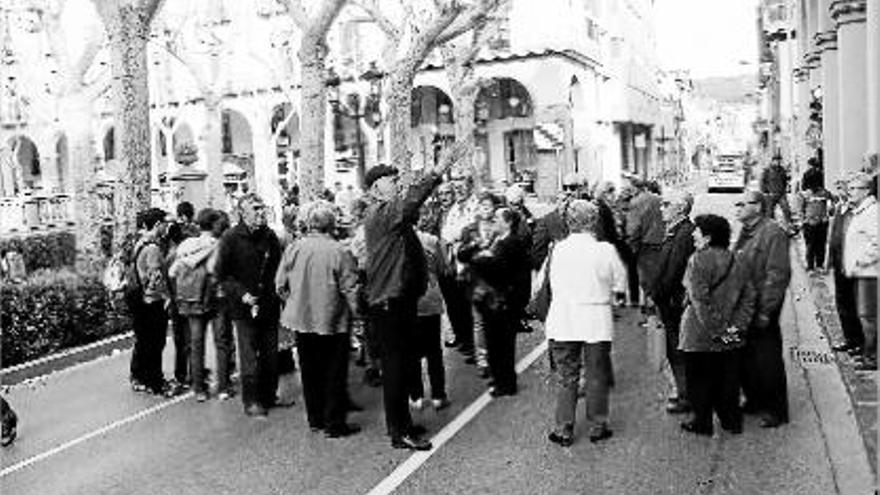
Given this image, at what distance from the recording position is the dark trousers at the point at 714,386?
8352 millimetres

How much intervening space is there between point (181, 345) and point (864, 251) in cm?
662

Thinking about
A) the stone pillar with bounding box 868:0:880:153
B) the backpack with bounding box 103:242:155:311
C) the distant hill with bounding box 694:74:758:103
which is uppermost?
the distant hill with bounding box 694:74:758:103

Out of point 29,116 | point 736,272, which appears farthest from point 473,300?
point 29,116

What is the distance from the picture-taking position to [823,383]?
1003cm

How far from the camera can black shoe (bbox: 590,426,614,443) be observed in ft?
27.6

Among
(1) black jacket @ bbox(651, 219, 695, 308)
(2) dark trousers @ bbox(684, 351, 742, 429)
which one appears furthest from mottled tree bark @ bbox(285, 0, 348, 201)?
(2) dark trousers @ bbox(684, 351, 742, 429)

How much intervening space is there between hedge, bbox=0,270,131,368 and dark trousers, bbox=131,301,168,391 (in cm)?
260

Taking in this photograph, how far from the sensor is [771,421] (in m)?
8.62

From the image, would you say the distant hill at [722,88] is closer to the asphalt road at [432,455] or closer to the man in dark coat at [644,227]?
the man in dark coat at [644,227]

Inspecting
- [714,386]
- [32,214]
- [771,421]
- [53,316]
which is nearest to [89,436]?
[53,316]

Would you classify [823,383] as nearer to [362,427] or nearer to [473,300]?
[473,300]

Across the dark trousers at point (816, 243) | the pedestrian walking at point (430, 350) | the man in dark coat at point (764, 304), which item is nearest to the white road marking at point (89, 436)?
the pedestrian walking at point (430, 350)

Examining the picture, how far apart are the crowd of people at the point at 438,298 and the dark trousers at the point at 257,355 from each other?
0.05ft

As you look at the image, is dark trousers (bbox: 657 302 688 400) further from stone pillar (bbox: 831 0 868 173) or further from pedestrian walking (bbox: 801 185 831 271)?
pedestrian walking (bbox: 801 185 831 271)
